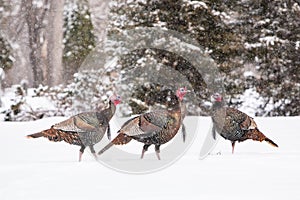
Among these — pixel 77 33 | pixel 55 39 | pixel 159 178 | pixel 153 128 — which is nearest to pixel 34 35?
pixel 77 33

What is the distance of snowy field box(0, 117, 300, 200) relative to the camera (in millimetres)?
2969

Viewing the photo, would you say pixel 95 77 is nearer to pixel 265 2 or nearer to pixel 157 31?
pixel 157 31

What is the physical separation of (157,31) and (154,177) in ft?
→ 27.6

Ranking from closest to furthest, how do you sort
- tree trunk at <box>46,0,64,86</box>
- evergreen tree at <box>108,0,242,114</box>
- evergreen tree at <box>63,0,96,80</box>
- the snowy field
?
1. the snowy field
2. evergreen tree at <box>108,0,242,114</box>
3. tree trunk at <box>46,0,64,86</box>
4. evergreen tree at <box>63,0,96,80</box>

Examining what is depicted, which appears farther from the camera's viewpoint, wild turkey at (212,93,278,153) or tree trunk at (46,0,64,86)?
tree trunk at (46,0,64,86)

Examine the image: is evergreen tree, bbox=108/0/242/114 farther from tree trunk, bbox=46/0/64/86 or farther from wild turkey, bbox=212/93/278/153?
wild turkey, bbox=212/93/278/153

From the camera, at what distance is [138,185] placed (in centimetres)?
322

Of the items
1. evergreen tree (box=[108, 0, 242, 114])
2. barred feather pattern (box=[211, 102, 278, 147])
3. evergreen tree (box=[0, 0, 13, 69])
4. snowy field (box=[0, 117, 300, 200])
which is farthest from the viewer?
evergreen tree (box=[0, 0, 13, 69])

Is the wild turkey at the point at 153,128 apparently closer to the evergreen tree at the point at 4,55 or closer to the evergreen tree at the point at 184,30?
the evergreen tree at the point at 184,30

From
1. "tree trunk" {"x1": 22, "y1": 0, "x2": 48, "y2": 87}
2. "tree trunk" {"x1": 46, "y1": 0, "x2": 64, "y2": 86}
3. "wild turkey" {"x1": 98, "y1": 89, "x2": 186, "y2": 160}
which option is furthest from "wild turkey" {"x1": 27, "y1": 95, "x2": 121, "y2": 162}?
"tree trunk" {"x1": 22, "y1": 0, "x2": 48, "y2": 87}

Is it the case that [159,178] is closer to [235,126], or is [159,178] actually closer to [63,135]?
[63,135]

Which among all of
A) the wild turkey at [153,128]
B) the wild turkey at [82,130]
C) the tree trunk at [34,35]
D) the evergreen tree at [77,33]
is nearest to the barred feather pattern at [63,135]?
the wild turkey at [82,130]

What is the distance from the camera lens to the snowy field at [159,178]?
2.97 m

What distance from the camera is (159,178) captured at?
3414 millimetres
